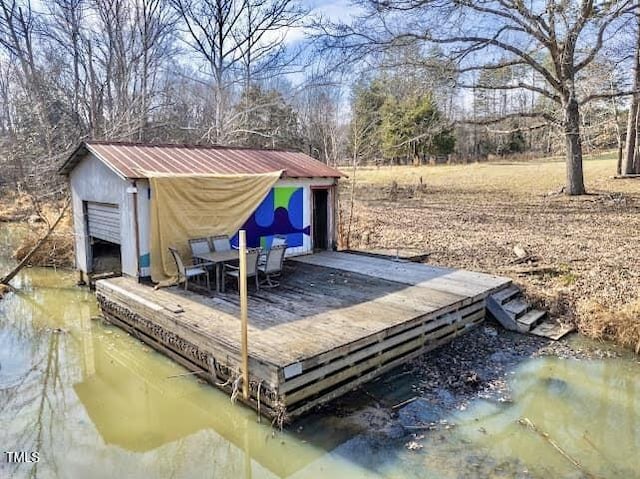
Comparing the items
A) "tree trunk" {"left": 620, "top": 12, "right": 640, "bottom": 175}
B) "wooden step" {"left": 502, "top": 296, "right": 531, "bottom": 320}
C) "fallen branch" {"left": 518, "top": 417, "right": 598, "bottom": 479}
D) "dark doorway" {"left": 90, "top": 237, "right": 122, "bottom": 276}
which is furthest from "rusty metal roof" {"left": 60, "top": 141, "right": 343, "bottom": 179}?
"tree trunk" {"left": 620, "top": 12, "right": 640, "bottom": 175}

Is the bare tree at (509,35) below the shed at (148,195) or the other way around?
the other way around

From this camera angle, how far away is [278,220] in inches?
377

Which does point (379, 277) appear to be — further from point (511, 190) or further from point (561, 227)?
point (511, 190)

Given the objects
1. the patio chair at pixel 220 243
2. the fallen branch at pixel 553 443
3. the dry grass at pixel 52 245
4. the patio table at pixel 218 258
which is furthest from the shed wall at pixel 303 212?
the fallen branch at pixel 553 443

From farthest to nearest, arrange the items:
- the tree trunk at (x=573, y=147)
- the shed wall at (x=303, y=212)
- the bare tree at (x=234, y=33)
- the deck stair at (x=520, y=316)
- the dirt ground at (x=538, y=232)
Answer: the bare tree at (x=234, y=33)
the tree trunk at (x=573, y=147)
the shed wall at (x=303, y=212)
the dirt ground at (x=538, y=232)
the deck stair at (x=520, y=316)

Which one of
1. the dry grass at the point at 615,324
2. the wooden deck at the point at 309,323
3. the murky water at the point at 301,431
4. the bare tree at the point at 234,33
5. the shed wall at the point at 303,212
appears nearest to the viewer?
the murky water at the point at 301,431

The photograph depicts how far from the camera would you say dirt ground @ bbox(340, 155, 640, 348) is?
293 inches

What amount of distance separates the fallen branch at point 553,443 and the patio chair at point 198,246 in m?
5.42

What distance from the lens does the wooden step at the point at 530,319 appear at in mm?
7062

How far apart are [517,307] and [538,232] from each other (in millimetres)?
5623

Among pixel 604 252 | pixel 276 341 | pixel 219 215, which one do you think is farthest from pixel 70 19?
pixel 604 252

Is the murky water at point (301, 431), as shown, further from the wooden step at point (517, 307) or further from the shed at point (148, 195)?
the shed at point (148, 195)

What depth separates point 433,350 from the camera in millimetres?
6512

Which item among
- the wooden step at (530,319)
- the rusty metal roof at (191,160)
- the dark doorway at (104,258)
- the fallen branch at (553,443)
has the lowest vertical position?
the fallen branch at (553,443)
